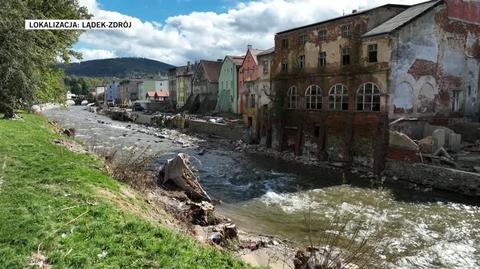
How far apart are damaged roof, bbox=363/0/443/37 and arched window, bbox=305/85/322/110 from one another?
21.9 ft

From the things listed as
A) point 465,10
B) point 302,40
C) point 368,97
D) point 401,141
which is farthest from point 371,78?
point 465,10

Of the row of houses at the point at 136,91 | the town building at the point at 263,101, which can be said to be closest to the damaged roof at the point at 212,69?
the town building at the point at 263,101

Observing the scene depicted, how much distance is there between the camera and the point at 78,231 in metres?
8.30

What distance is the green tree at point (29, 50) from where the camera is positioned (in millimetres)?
20484

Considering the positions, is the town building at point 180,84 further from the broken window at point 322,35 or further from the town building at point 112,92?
the broken window at point 322,35

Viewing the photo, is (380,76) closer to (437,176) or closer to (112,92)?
(437,176)

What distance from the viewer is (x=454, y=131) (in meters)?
31.4

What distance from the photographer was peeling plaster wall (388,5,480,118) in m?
29.8

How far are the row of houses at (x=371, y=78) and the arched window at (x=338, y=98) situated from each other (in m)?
0.08

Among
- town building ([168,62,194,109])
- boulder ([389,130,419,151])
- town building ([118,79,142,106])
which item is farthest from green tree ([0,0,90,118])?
town building ([118,79,142,106])

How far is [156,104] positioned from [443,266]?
9150 centimetres

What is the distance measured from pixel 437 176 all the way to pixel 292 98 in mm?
16947

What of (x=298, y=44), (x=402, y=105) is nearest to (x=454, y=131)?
(x=402, y=105)

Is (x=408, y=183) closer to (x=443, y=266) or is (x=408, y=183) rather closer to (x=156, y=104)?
(x=443, y=266)
